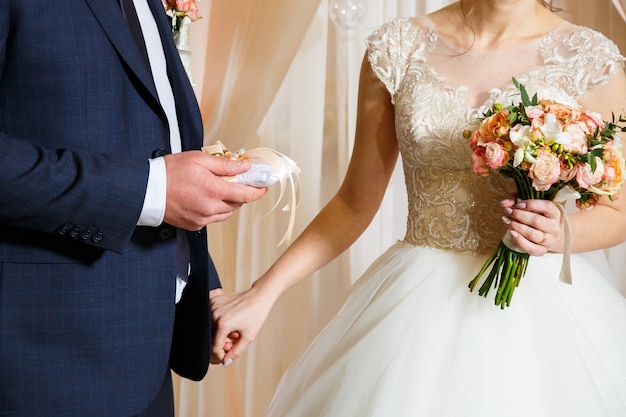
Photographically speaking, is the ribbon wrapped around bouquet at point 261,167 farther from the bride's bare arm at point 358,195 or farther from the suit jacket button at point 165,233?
the bride's bare arm at point 358,195

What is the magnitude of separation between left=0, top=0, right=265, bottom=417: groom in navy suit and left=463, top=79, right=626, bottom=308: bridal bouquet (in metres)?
0.49

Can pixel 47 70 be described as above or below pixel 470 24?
below

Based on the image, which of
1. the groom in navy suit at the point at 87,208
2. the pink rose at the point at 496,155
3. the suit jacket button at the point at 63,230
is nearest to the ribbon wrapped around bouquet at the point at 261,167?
the groom in navy suit at the point at 87,208

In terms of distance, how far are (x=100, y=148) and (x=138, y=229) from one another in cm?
16

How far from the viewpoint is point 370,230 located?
119 inches

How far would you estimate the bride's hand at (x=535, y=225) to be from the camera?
1.50 m

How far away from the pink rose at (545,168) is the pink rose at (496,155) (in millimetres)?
58

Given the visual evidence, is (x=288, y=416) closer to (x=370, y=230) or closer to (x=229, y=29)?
(x=370, y=230)

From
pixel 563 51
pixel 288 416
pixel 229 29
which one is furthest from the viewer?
pixel 229 29

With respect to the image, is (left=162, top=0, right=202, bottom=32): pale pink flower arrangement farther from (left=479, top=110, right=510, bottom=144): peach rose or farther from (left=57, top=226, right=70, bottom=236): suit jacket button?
(left=57, top=226, right=70, bottom=236): suit jacket button

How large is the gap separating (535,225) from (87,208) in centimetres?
85

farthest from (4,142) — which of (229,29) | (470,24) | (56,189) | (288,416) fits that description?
(229,29)

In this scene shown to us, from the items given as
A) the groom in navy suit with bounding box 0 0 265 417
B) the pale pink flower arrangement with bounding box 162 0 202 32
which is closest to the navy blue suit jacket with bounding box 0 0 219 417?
the groom in navy suit with bounding box 0 0 265 417

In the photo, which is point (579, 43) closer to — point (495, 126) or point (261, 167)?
point (495, 126)
